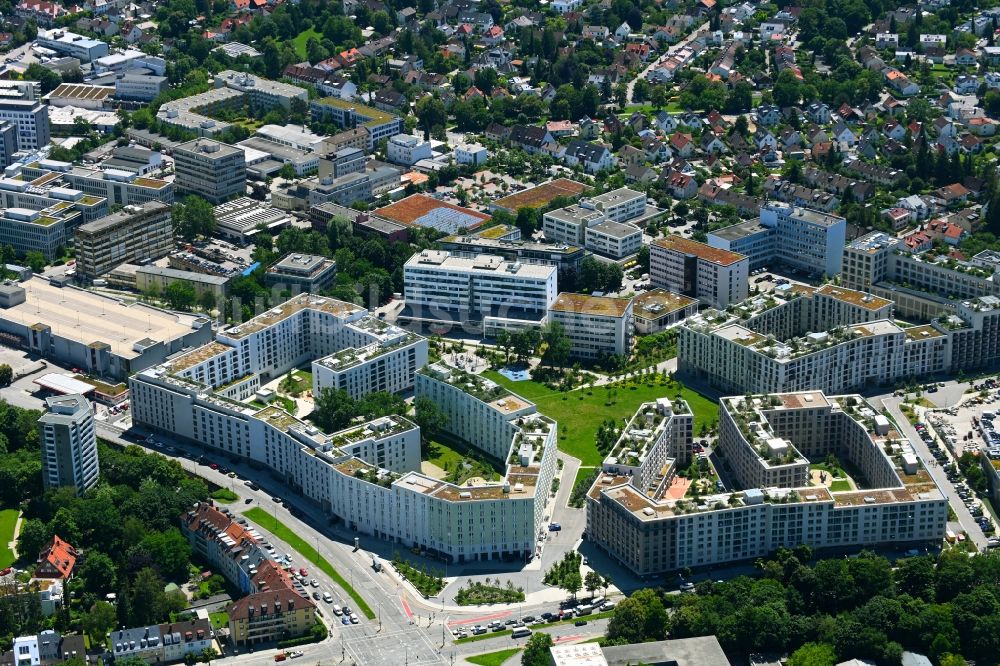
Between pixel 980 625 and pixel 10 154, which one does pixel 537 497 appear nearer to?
pixel 980 625

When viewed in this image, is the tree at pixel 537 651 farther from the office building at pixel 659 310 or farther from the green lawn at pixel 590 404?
the office building at pixel 659 310

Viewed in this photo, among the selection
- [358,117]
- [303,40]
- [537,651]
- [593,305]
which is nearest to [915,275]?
[593,305]

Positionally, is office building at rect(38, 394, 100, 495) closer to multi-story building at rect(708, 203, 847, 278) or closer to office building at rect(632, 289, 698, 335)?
office building at rect(632, 289, 698, 335)

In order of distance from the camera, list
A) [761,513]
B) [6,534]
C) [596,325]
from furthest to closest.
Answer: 1. [596,325]
2. [6,534]
3. [761,513]

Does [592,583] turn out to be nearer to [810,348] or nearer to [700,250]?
[810,348]

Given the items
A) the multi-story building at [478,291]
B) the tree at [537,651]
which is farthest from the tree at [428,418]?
the tree at [537,651]
